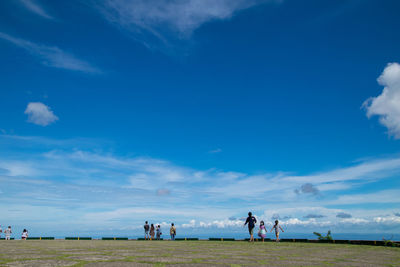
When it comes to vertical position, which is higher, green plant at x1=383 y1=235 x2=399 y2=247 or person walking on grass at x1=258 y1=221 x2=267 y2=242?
person walking on grass at x1=258 y1=221 x2=267 y2=242

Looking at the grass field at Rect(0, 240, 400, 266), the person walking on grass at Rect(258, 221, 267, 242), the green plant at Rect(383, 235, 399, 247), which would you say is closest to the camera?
the grass field at Rect(0, 240, 400, 266)

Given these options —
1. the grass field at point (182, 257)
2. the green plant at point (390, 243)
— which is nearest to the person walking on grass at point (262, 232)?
the green plant at point (390, 243)

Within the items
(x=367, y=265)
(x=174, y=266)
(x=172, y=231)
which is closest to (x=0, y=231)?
(x=172, y=231)

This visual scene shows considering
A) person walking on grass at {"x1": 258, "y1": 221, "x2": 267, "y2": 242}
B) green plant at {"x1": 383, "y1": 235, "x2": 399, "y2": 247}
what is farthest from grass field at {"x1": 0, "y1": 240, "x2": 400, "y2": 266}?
person walking on grass at {"x1": 258, "y1": 221, "x2": 267, "y2": 242}

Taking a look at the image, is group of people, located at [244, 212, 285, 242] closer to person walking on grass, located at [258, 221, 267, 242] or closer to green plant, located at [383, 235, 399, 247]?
person walking on grass, located at [258, 221, 267, 242]

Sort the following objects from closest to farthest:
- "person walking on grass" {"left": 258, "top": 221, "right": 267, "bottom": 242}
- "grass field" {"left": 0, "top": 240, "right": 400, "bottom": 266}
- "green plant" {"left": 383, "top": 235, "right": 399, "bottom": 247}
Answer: "grass field" {"left": 0, "top": 240, "right": 400, "bottom": 266} < "green plant" {"left": 383, "top": 235, "right": 399, "bottom": 247} < "person walking on grass" {"left": 258, "top": 221, "right": 267, "bottom": 242}

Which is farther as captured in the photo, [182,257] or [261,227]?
[261,227]

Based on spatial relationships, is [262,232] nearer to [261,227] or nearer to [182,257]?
[261,227]

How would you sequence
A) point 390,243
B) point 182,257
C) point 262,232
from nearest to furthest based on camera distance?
point 182,257, point 390,243, point 262,232

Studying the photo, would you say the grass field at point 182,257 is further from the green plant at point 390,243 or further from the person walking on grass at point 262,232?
the person walking on grass at point 262,232

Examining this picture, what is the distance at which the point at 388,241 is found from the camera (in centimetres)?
1767

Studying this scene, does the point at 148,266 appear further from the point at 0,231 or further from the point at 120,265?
the point at 0,231

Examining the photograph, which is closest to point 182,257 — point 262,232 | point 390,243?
point 390,243

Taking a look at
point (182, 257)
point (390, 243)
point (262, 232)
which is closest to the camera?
point (182, 257)
